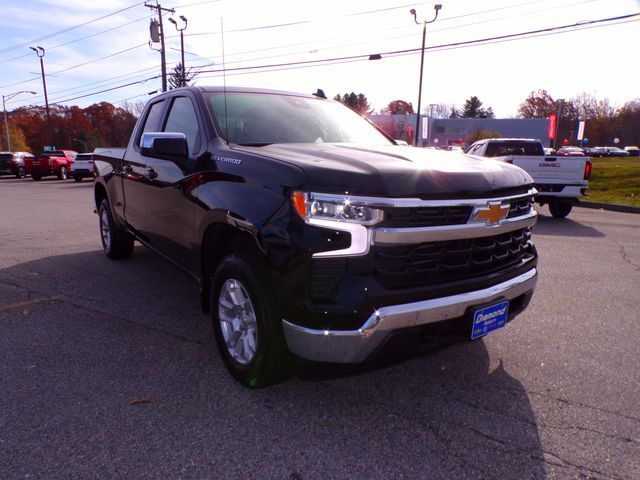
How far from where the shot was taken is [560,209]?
35.7 ft

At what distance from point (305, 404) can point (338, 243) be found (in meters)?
1.07

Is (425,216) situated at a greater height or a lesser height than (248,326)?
greater

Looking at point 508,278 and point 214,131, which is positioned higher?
point 214,131

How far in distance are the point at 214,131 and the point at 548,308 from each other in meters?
3.43

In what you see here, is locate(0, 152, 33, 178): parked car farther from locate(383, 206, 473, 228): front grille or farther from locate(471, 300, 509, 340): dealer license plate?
locate(471, 300, 509, 340): dealer license plate

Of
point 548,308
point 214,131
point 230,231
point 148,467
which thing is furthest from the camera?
point 548,308

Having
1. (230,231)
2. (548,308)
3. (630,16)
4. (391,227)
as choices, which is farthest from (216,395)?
(630,16)

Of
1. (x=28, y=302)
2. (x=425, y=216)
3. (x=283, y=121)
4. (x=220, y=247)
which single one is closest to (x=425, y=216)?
(x=425, y=216)

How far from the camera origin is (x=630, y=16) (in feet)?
48.9

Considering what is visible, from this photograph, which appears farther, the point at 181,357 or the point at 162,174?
the point at 162,174

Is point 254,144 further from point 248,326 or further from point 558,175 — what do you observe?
point 558,175

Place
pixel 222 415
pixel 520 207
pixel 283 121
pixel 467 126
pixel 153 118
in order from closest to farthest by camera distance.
→ 1. pixel 222 415
2. pixel 520 207
3. pixel 283 121
4. pixel 153 118
5. pixel 467 126

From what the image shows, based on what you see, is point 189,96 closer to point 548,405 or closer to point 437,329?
point 437,329

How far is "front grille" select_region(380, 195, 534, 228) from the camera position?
2.27 meters
